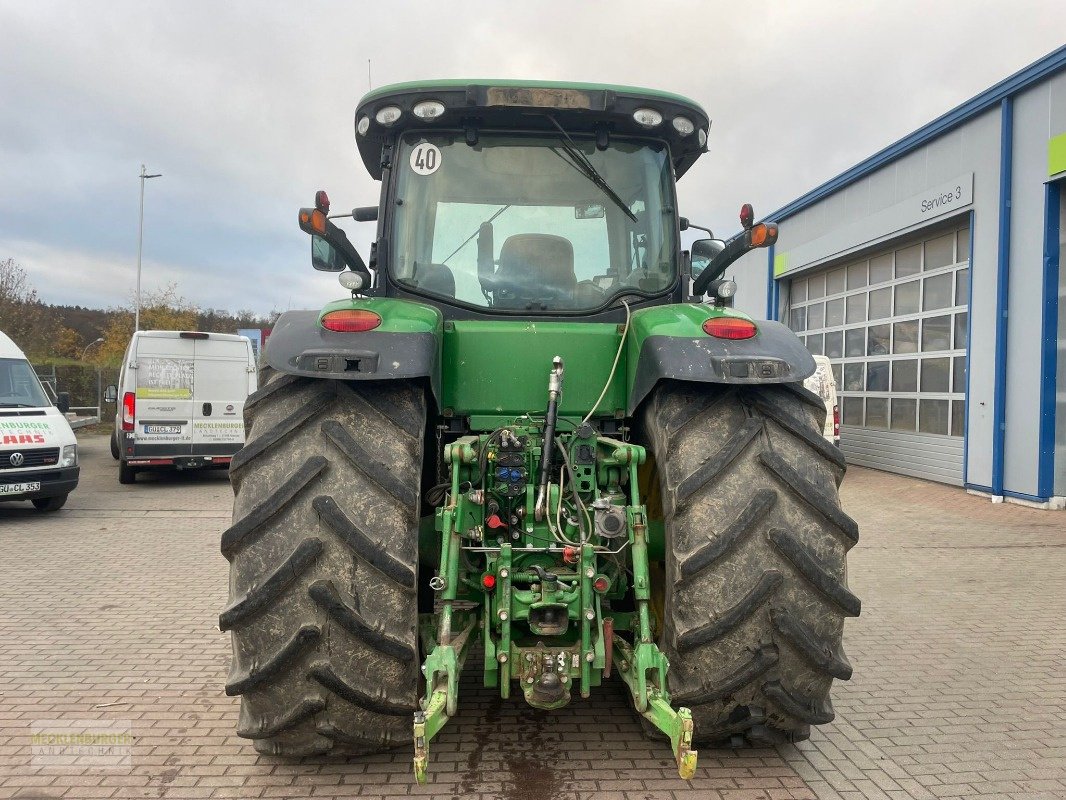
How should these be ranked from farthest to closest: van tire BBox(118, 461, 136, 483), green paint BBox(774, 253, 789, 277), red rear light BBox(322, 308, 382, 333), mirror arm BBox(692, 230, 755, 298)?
green paint BBox(774, 253, 789, 277) < van tire BBox(118, 461, 136, 483) < mirror arm BBox(692, 230, 755, 298) < red rear light BBox(322, 308, 382, 333)

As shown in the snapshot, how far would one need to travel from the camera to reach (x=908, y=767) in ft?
10.6

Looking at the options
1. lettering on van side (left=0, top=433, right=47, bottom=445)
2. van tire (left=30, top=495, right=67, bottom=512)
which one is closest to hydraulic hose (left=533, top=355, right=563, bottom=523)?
lettering on van side (left=0, top=433, right=47, bottom=445)

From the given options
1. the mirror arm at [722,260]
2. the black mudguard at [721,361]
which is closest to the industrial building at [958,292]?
the mirror arm at [722,260]

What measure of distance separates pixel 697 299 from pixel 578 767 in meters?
2.31

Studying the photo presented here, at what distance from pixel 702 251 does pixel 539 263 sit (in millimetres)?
1085

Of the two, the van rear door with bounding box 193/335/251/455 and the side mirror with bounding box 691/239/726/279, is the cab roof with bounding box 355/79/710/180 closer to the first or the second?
the side mirror with bounding box 691/239/726/279

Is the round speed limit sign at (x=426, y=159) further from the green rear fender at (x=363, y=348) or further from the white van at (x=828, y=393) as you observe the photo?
the white van at (x=828, y=393)

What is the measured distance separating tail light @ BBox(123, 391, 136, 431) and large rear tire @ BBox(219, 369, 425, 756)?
35.0ft

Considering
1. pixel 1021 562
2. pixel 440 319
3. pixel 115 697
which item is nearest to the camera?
pixel 440 319

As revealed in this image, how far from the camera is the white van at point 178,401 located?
12.1 m

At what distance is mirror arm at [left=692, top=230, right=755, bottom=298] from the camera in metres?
3.35

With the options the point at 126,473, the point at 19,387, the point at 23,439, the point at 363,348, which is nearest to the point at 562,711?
the point at 363,348

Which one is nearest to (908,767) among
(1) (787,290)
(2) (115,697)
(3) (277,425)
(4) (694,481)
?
(4) (694,481)

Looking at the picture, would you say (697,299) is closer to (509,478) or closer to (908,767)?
(509,478)
